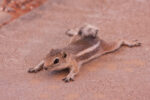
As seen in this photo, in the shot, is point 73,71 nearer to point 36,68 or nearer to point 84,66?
point 84,66

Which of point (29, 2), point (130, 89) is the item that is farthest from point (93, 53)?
point (29, 2)

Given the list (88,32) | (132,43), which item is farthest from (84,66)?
(132,43)

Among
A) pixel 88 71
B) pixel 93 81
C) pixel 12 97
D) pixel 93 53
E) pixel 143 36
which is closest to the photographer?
pixel 12 97

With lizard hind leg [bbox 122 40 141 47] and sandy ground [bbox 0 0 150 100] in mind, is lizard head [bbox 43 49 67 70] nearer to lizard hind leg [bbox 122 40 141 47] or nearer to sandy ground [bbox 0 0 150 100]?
sandy ground [bbox 0 0 150 100]

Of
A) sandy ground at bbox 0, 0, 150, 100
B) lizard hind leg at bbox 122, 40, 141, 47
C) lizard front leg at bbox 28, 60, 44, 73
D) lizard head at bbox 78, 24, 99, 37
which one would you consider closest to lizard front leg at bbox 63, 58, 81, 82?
sandy ground at bbox 0, 0, 150, 100

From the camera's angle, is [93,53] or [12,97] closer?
[12,97]

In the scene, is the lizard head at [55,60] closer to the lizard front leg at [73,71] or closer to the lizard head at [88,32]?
the lizard front leg at [73,71]

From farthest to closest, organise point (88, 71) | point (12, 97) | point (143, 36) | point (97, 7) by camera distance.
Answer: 1. point (97, 7)
2. point (143, 36)
3. point (88, 71)
4. point (12, 97)

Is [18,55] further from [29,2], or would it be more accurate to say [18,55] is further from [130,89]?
[29,2]
